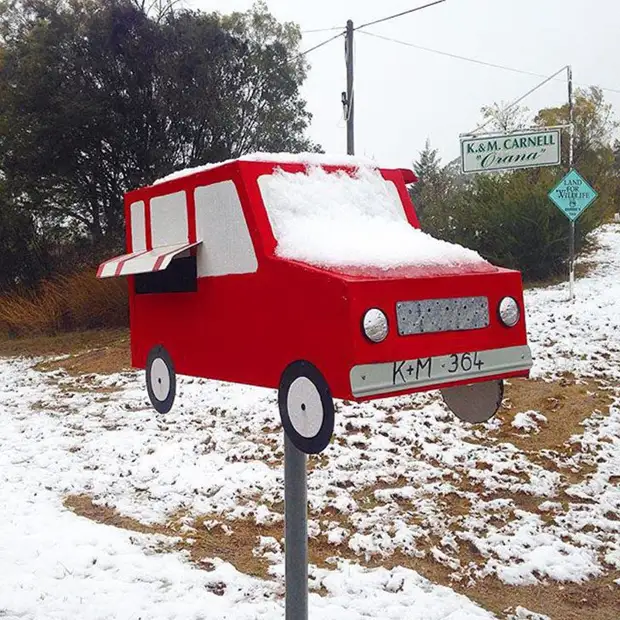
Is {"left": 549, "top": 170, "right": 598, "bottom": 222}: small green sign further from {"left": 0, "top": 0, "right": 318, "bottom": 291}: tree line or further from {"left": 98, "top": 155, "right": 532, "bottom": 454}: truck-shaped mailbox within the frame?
{"left": 98, "top": 155, "right": 532, "bottom": 454}: truck-shaped mailbox

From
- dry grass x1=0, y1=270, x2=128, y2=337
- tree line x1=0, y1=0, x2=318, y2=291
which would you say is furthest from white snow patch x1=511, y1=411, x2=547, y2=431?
tree line x1=0, y1=0, x2=318, y2=291

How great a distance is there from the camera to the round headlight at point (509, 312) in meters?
1.12

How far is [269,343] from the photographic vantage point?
3.73 ft

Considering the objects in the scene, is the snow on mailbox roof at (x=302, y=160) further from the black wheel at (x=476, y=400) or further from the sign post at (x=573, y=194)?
the sign post at (x=573, y=194)

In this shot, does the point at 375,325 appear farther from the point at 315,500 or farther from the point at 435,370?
the point at 315,500

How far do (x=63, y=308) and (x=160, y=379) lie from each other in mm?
8442

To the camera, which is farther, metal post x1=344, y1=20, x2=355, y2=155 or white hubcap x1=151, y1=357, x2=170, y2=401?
metal post x1=344, y1=20, x2=355, y2=155

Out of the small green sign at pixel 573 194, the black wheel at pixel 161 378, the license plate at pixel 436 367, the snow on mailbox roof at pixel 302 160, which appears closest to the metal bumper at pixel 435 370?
the license plate at pixel 436 367

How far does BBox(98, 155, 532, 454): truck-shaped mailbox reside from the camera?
39.3 inches

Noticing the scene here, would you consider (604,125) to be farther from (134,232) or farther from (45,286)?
(134,232)

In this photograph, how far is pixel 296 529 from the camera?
4.91 ft

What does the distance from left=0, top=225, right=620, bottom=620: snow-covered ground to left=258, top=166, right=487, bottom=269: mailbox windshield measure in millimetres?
2276

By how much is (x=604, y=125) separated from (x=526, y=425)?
19.9 m

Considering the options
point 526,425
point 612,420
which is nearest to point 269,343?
point 526,425
